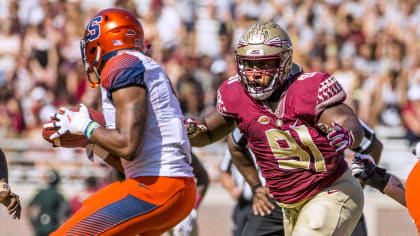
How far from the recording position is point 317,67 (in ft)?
36.5

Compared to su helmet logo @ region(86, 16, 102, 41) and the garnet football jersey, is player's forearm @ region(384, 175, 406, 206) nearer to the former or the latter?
the garnet football jersey

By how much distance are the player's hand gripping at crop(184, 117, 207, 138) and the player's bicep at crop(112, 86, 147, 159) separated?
749 mm

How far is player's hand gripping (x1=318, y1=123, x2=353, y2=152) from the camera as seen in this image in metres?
4.16

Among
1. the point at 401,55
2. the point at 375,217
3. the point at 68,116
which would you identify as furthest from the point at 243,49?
the point at 401,55

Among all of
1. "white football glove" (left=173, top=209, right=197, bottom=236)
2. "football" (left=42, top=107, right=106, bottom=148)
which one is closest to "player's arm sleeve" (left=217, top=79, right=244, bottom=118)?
"football" (left=42, top=107, right=106, bottom=148)

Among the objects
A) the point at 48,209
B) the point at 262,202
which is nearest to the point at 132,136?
the point at 262,202

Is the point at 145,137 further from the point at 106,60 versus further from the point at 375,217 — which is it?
the point at 375,217

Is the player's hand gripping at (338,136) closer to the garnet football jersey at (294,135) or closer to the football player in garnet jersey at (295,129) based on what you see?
the football player in garnet jersey at (295,129)

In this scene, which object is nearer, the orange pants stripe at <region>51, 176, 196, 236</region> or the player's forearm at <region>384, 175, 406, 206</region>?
the orange pants stripe at <region>51, 176, 196, 236</region>

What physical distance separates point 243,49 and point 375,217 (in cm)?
572

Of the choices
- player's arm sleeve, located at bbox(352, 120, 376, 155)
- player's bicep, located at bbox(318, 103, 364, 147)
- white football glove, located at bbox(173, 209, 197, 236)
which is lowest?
white football glove, located at bbox(173, 209, 197, 236)

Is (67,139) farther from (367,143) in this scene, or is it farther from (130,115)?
(367,143)

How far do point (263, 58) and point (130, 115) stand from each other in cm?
96

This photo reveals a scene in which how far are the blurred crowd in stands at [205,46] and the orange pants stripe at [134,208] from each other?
6173mm
